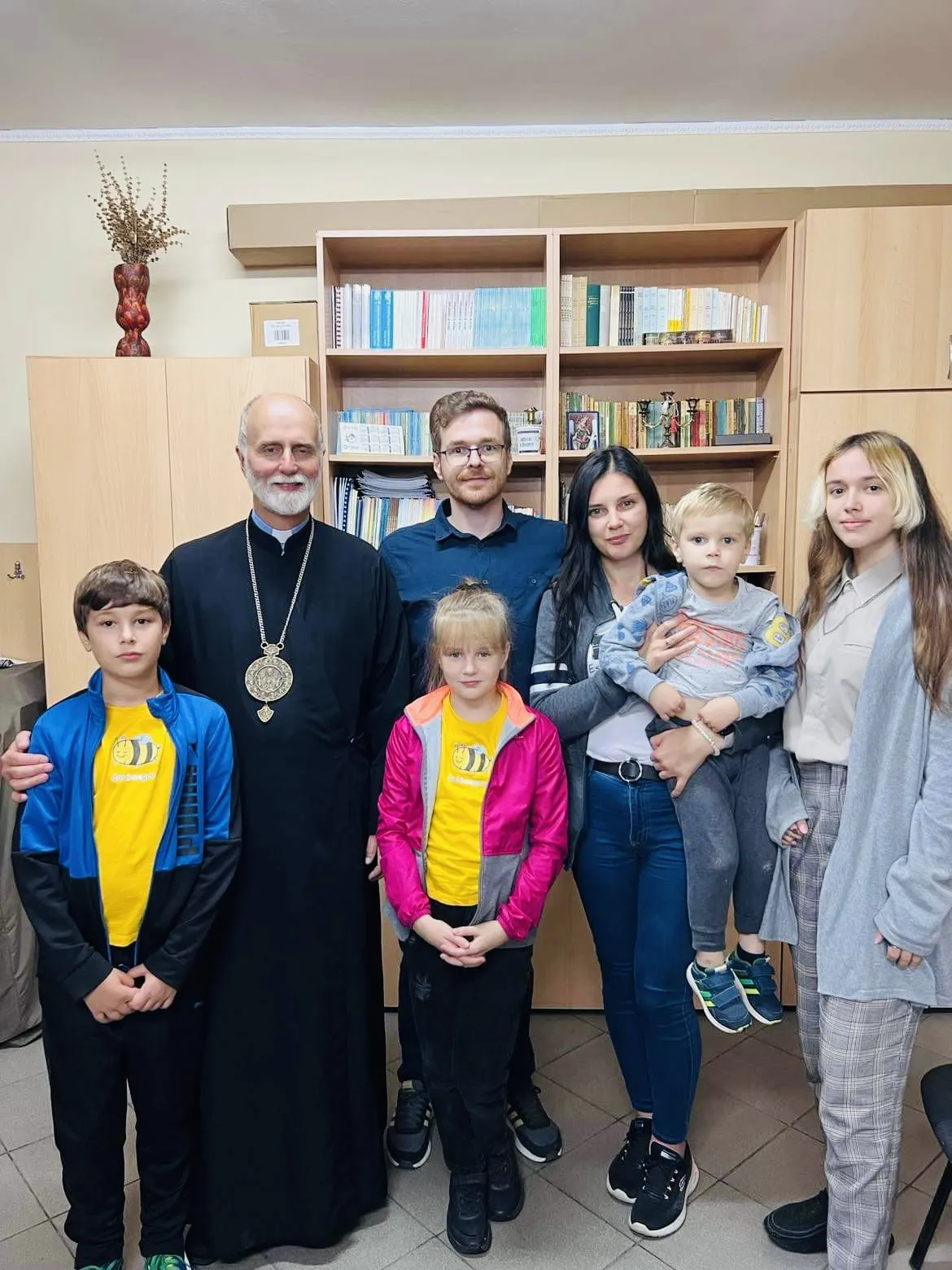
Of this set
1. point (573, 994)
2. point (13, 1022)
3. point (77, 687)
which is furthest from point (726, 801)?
point (13, 1022)

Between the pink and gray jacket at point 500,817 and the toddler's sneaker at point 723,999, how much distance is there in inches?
14.7

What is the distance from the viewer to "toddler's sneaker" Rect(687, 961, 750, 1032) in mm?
1677

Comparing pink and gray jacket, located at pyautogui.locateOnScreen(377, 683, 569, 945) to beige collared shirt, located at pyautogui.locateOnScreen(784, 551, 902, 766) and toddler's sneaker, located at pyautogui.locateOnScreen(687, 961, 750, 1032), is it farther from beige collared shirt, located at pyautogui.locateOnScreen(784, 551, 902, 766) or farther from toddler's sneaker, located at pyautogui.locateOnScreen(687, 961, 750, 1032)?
beige collared shirt, located at pyautogui.locateOnScreen(784, 551, 902, 766)

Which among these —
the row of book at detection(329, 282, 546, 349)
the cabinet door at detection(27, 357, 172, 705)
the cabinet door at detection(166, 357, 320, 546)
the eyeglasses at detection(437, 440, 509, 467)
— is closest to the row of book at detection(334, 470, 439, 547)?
the cabinet door at detection(166, 357, 320, 546)

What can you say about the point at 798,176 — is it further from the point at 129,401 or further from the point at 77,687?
the point at 77,687

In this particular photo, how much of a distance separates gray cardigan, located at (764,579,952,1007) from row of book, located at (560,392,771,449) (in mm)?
1527

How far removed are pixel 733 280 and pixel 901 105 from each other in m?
0.87

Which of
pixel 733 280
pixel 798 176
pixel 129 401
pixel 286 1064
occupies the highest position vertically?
pixel 798 176

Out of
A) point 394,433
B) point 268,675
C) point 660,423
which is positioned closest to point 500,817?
point 268,675

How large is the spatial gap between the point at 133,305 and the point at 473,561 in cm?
174

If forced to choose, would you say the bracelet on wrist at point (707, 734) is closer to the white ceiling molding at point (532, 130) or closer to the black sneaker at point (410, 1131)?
the black sneaker at point (410, 1131)

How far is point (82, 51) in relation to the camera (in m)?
2.62

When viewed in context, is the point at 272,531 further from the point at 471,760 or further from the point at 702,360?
the point at 702,360

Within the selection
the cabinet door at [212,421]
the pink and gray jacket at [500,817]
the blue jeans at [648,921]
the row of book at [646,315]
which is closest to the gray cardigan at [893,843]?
the blue jeans at [648,921]
